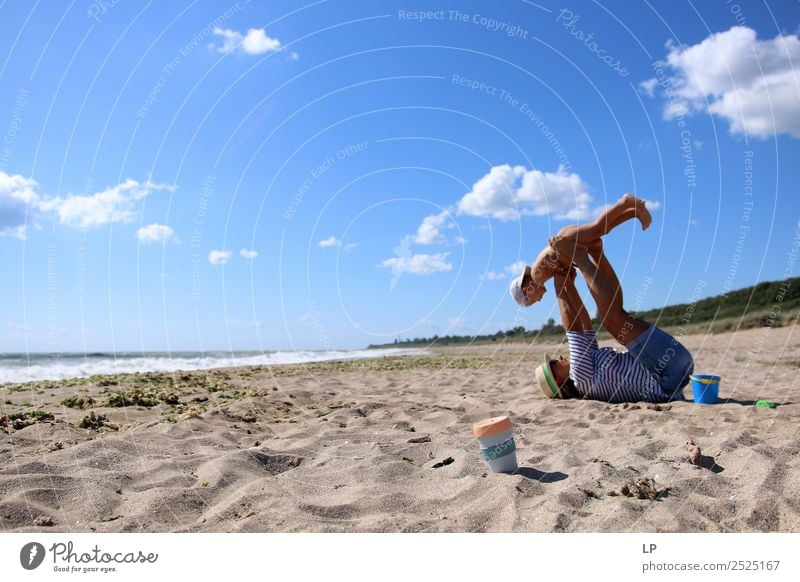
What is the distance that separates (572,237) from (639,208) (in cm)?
79

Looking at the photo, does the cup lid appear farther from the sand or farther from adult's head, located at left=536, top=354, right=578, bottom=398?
adult's head, located at left=536, top=354, right=578, bottom=398

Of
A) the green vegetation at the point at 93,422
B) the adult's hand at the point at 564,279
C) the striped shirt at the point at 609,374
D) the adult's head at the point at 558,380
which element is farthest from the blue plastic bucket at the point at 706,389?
the green vegetation at the point at 93,422

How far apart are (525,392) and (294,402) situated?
3.60 metres

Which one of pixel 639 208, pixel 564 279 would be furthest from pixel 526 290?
pixel 639 208

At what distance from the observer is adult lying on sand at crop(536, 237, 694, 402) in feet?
22.7

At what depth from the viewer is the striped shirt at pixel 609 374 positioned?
290 inches

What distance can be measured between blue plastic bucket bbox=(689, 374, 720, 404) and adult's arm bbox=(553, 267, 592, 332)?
4.82ft

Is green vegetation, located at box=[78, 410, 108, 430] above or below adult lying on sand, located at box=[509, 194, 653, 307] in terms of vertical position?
below

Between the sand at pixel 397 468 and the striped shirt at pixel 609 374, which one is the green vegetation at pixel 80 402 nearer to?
the sand at pixel 397 468

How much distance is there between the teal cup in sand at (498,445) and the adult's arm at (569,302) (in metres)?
3.13

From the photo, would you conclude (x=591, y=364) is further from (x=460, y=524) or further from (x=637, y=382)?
(x=460, y=524)

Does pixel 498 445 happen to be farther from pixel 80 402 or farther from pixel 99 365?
pixel 99 365
